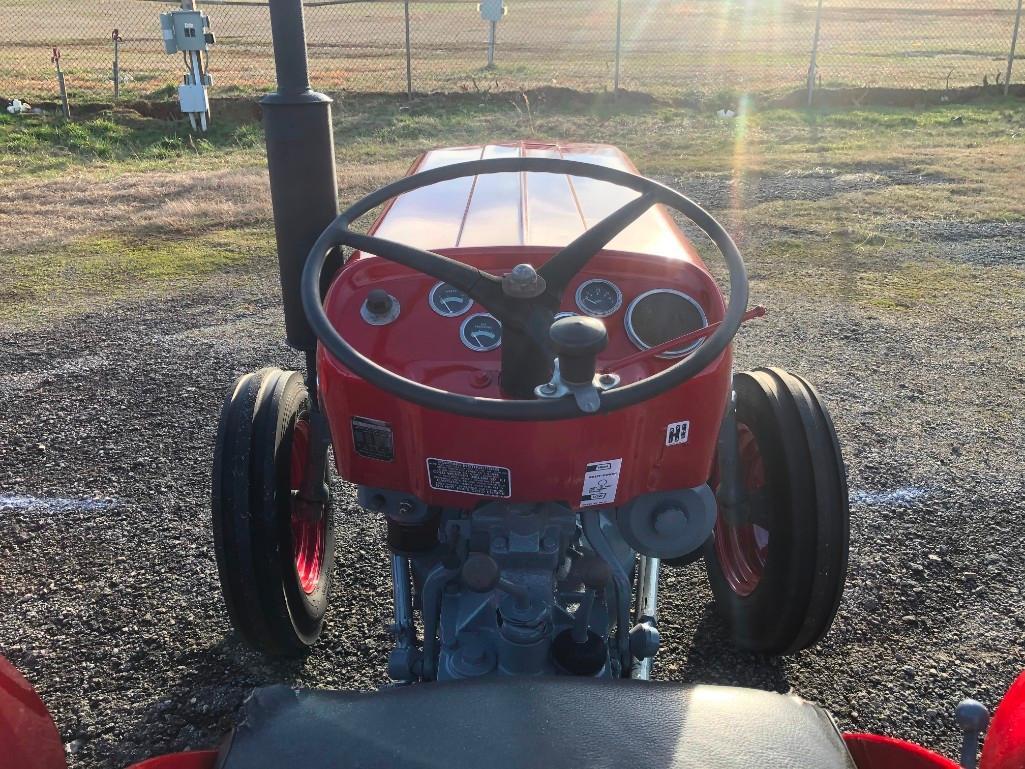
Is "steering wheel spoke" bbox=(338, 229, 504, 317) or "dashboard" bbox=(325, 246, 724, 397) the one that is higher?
"steering wheel spoke" bbox=(338, 229, 504, 317)

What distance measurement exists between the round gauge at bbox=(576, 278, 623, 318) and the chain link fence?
9.10 meters

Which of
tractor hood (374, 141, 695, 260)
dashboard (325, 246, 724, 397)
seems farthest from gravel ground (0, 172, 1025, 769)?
tractor hood (374, 141, 695, 260)

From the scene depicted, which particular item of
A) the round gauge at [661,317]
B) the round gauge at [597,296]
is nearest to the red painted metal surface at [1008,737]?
the round gauge at [661,317]

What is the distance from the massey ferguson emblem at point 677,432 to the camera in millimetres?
1667

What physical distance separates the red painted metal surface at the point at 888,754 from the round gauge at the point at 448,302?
1.10 metres

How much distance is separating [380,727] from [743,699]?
47 cm

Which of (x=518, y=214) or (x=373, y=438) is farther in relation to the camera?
(x=518, y=214)

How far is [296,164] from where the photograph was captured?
2123 millimetres

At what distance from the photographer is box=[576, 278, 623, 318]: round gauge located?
185 cm

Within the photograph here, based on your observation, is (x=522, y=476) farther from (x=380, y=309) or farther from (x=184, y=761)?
(x=184, y=761)

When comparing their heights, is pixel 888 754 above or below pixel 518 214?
below

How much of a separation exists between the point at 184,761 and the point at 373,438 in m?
0.77

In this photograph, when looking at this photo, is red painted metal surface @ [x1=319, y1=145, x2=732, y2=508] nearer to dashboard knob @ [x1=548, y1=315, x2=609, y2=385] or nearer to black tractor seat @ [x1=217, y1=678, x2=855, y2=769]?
dashboard knob @ [x1=548, y1=315, x2=609, y2=385]

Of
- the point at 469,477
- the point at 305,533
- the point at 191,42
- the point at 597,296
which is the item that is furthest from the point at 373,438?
the point at 191,42
